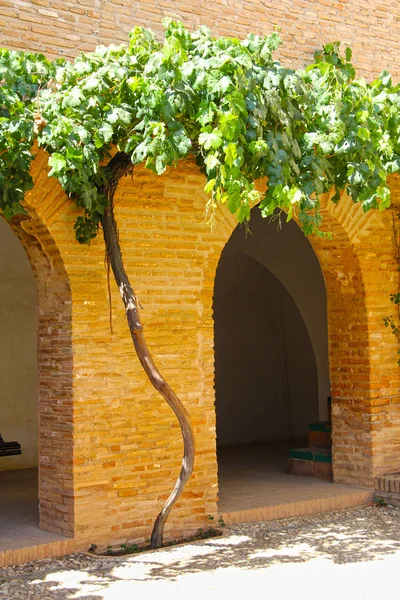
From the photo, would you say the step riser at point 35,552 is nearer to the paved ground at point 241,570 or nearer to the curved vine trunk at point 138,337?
the paved ground at point 241,570

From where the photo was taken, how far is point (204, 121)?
18.2 feet

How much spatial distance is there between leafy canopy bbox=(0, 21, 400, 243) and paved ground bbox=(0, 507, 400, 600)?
236cm

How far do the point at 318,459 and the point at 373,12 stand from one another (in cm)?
450

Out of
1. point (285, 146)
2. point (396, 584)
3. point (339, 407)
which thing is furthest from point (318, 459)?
point (285, 146)

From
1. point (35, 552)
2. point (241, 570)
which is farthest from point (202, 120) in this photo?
point (35, 552)

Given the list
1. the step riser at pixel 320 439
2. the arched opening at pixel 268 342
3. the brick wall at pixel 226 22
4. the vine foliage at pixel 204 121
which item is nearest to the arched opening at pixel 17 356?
the arched opening at pixel 268 342

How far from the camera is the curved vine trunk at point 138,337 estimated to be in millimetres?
6590

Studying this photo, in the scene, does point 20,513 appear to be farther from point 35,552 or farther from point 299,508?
point 299,508

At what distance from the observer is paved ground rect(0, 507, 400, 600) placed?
5688mm

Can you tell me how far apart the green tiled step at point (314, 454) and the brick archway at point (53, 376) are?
3.39 m

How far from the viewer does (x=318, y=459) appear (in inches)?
369

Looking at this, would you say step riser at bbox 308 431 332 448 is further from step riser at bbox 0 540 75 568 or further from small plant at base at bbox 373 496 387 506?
step riser at bbox 0 540 75 568

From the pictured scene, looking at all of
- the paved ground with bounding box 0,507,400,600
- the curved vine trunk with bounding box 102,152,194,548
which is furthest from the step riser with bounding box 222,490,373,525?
the curved vine trunk with bounding box 102,152,194,548

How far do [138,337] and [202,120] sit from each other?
70.9 inches
